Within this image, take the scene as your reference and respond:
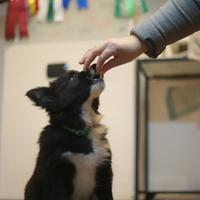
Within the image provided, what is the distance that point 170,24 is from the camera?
0.86 m

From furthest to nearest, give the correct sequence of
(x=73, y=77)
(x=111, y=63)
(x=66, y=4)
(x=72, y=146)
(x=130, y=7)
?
(x=66, y=4) → (x=130, y=7) → (x=73, y=77) → (x=72, y=146) → (x=111, y=63)

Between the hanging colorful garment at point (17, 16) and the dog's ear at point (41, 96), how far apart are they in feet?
4.87

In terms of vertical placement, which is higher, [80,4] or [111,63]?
[80,4]

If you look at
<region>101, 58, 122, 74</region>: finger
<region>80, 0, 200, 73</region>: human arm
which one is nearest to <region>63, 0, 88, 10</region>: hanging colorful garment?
<region>101, 58, 122, 74</region>: finger

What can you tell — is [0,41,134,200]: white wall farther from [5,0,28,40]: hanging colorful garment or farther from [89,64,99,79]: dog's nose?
[89,64,99,79]: dog's nose

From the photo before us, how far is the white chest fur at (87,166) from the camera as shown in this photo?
4.21 ft

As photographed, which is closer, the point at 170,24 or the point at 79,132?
the point at 170,24

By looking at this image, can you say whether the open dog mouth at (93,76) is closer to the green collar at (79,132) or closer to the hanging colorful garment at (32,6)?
the green collar at (79,132)

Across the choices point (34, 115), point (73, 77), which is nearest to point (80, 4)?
point (34, 115)

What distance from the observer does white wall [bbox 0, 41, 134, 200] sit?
2566 mm

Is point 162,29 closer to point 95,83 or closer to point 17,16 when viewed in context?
point 95,83

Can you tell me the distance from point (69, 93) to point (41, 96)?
90mm

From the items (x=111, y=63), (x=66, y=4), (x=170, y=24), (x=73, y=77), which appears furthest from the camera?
(x=66, y=4)

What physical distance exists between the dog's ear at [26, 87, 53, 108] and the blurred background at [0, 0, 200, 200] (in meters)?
1.27
